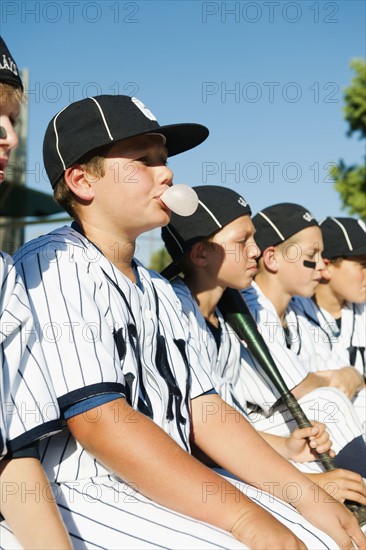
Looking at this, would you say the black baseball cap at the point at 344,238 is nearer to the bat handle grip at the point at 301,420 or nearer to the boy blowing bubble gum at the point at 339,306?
the boy blowing bubble gum at the point at 339,306

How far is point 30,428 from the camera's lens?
1.45m

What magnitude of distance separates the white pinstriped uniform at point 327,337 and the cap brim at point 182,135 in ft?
4.61

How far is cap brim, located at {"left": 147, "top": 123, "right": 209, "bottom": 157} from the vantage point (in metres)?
2.02

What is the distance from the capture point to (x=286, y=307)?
11.4 feet

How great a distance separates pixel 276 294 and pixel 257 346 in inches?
25.8

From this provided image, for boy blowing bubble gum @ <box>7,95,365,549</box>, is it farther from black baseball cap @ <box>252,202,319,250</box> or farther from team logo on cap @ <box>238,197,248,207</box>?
black baseball cap @ <box>252,202,319,250</box>

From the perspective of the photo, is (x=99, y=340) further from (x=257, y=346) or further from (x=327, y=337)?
(x=327, y=337)

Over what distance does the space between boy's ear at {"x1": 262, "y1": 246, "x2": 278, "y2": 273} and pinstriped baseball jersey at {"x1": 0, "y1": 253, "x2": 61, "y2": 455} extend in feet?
6.69

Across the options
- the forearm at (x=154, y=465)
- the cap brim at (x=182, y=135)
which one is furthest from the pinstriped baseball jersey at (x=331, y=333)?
the forearm at (x=154, y=465)

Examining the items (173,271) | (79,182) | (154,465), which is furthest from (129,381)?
(173,271)

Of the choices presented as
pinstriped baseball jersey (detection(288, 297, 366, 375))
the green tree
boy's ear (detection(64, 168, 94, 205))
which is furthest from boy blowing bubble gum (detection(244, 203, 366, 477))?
the green tree

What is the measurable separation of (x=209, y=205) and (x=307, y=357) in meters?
1.06

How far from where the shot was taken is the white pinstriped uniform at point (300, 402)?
2729 millimetres

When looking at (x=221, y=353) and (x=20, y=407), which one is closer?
(x=20, y=407)
